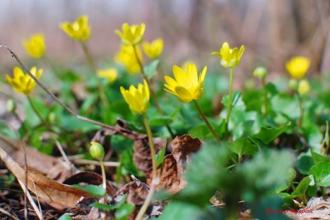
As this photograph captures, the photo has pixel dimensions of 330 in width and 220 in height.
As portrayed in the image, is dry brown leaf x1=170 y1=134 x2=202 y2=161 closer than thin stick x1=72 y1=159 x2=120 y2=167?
Yes

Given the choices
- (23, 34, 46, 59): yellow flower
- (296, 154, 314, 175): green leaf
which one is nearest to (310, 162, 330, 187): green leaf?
(296, 154, 314, 175): green leaf

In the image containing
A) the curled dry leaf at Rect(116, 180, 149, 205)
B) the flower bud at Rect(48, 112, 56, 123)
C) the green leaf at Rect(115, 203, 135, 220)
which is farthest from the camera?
the flower bud at Rect(48, 112, 56, 123)

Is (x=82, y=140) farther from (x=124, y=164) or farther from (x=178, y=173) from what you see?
(x=178, y=173)

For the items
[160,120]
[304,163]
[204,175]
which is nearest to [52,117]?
[160,120]

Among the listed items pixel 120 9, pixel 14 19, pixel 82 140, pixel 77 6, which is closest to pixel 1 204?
pixel 82 140

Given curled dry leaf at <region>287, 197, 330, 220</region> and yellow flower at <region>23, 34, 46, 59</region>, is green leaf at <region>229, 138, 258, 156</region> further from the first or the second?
yellow flower at <region>23, 34, 46, 59</region>

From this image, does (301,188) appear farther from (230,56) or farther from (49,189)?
(49,189)

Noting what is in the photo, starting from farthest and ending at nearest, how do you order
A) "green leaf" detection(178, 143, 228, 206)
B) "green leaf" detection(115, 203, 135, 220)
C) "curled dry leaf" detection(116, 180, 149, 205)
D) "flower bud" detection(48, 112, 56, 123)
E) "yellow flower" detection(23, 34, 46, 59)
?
"yellow flower" detection(23, 34, 46, 59) < "flower bud" detection(48, 112, 56, 123) < "curled dry leaf" detection(116, 180, 149, 205) < "green leaf" detection(115, 203, 135, 220) < "green leaf" detection(178, 143, 228, 206)
